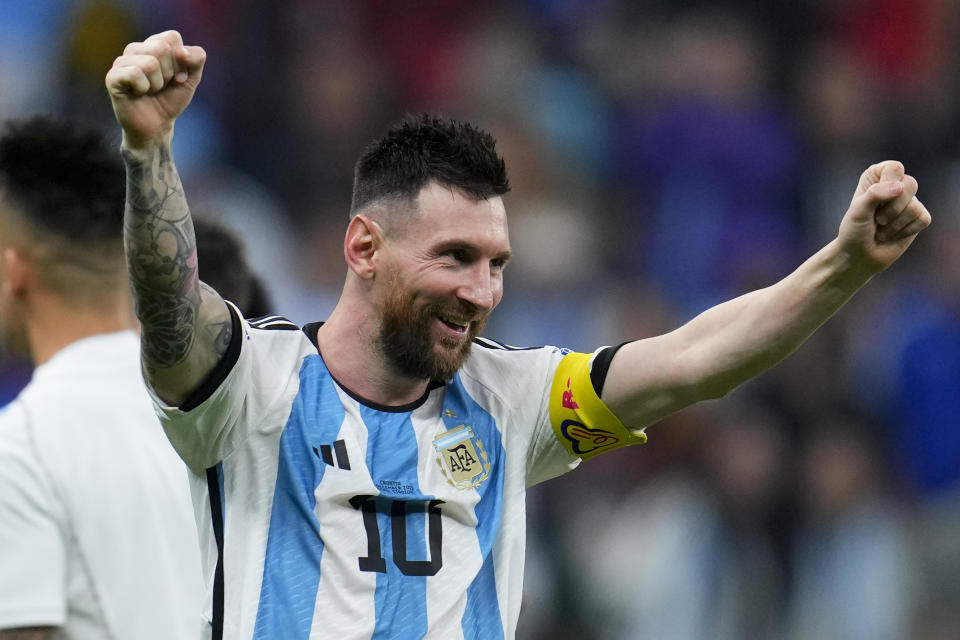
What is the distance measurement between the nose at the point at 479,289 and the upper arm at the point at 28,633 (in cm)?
129

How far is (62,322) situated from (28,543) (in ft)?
2.43

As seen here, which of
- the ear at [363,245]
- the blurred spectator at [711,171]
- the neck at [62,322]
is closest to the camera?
the ear at [363,245]

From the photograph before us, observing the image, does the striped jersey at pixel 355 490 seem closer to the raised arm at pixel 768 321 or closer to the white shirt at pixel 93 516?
the raised arm at pixel 768 321

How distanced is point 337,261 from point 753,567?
9.85 ft

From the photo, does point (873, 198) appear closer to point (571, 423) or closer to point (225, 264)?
point (571, 423)

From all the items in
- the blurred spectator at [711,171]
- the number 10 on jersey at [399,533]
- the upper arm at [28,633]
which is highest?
the blurred spectator at [711,171]

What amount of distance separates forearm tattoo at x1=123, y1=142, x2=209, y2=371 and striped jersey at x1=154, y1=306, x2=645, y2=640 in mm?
155

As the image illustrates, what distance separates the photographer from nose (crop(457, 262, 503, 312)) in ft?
11.2

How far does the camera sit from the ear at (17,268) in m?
3.96

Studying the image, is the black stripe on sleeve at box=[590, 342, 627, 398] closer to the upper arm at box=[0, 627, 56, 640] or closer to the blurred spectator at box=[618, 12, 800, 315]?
the upper arm at box=[0, 627, 56, 640]

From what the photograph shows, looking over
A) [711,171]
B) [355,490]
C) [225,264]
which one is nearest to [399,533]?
[355,490]

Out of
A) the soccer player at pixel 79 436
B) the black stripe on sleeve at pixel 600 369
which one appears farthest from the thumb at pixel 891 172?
the soccer player at pixel 79 436

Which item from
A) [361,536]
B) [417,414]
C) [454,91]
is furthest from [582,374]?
[454,91]

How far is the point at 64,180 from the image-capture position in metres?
4.05
